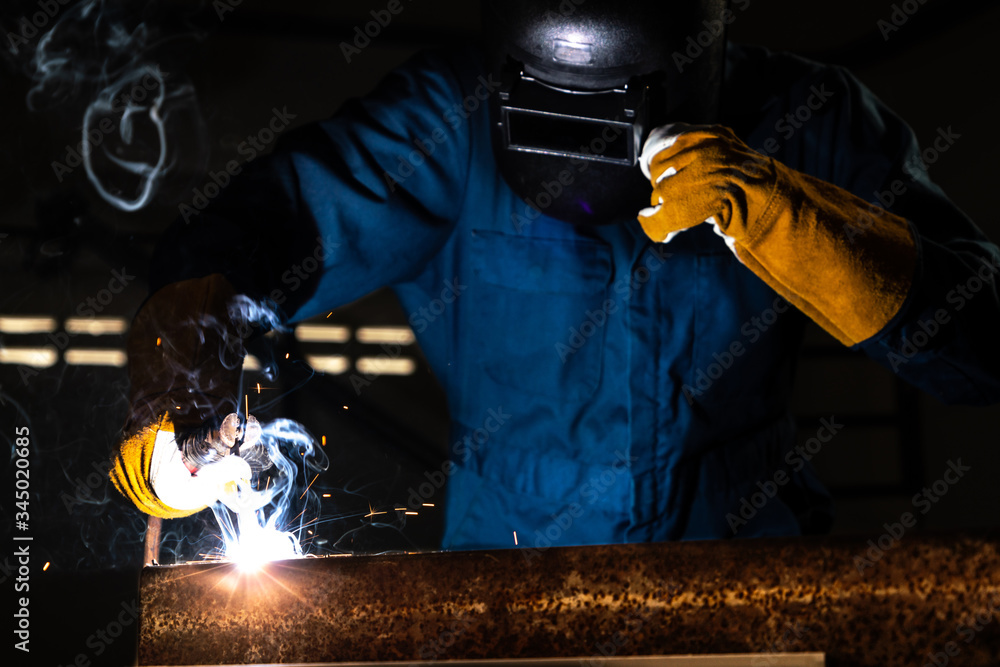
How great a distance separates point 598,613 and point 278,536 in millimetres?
600

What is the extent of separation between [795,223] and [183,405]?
90cm

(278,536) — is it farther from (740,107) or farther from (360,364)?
(360,364)

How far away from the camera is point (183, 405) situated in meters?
0.86

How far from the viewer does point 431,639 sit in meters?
0.64

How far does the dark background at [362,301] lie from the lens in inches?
74.4

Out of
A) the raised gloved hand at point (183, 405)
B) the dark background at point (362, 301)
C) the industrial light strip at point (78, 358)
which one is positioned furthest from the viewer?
the industrial light strip at point (78, 358)

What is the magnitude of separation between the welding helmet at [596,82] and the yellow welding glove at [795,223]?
69mm

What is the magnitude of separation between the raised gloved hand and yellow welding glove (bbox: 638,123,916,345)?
0.69 metres

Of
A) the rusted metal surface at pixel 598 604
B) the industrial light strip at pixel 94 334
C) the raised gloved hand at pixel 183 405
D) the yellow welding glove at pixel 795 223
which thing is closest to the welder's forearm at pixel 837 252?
the yellow welding glove at pixel 795 223

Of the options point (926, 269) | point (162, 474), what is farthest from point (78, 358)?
point (926, 269)

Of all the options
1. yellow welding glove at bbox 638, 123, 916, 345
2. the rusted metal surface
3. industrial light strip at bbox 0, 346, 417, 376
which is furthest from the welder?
industrial light strip at bbox 0, 346, 417, 376

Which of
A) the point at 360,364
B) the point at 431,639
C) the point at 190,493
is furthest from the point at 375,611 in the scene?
the point at 360,364

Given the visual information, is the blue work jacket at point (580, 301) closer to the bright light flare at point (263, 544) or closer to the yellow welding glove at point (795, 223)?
the yellow welding glove at point (795, 223)

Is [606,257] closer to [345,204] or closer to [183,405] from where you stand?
[345,204]
